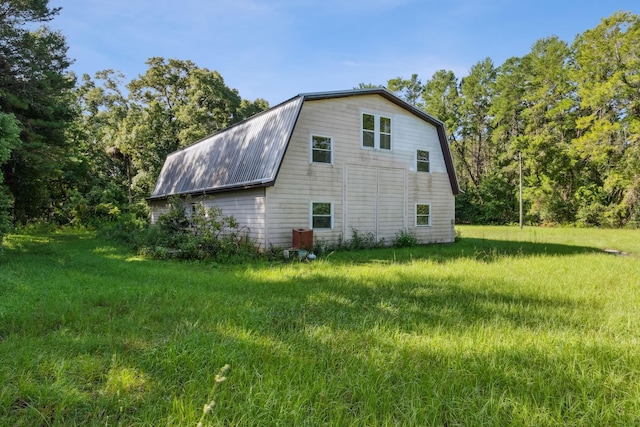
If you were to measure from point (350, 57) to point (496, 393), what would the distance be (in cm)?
1255

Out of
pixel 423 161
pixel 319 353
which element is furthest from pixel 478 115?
pixel 319 353

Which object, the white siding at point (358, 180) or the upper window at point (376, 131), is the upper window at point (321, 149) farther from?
the upper window at point (376, 131)

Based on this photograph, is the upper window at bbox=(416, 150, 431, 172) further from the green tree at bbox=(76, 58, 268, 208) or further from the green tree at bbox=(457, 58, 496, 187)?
the green tree at bbox=(457, 58, 496, 187)

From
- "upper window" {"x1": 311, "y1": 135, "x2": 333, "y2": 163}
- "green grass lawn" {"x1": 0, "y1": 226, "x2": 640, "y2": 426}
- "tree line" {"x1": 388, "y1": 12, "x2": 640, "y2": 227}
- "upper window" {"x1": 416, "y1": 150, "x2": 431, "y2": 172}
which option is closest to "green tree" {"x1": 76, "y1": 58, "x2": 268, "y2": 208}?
"upper window" {"x1": 311, "y1": 135, "x2": 333, "y2": 163}

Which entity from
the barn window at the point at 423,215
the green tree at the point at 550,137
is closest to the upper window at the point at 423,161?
the barn window at the point at 423,215

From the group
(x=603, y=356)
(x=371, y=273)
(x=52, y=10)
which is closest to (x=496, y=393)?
(x=603, y=356)

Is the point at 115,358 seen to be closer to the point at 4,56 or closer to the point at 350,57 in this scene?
the point at 350,57

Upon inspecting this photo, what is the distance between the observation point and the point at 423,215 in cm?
1490

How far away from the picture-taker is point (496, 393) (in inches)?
97.7

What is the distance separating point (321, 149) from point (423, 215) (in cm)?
579

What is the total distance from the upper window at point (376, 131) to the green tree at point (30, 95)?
12200mm

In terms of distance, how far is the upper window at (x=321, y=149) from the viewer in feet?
→ 40.1

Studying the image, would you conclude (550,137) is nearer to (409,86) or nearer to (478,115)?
(478,115)

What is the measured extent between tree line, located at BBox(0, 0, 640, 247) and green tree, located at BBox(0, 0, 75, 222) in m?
0.04
